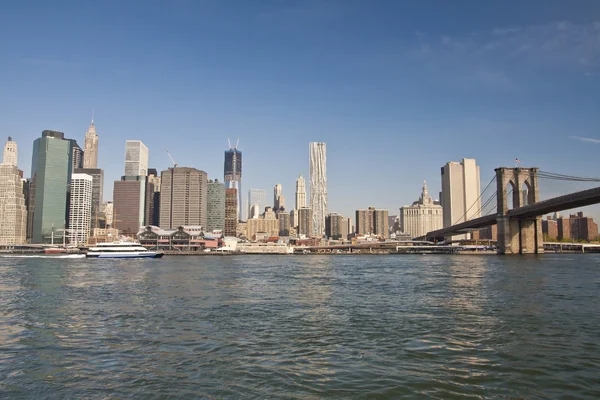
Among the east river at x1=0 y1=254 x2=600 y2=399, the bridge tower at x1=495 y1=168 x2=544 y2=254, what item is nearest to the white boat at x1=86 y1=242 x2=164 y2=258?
the east river at x1=0 y1=254 x2=600 y2=399

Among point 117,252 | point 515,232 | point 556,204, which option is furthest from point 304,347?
point 515,232

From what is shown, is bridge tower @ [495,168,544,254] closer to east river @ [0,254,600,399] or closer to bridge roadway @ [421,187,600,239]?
bridge roadway @ [421,187,600,239]

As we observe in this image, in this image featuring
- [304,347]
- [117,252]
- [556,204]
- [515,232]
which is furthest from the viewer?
[515,232]

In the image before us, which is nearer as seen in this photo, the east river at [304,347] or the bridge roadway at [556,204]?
the east river at [304,347]

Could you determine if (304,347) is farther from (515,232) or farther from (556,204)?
(515,232)

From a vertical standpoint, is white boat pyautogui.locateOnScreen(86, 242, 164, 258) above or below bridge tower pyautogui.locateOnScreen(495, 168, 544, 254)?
below

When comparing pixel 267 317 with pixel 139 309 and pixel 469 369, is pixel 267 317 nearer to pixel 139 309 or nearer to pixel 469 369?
pixel 139 309

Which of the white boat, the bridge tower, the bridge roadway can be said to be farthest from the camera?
the bridge tower

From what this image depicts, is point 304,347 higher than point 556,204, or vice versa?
point 556,204

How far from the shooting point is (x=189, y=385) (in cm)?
999

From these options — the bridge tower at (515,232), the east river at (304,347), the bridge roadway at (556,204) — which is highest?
the bridge roadway at (556,204)

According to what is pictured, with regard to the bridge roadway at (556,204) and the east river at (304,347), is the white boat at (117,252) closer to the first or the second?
the east river at (304,347)

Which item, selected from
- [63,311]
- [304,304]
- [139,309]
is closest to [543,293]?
[304,304]

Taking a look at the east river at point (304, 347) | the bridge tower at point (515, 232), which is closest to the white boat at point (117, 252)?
the east river at point (304, 347)
